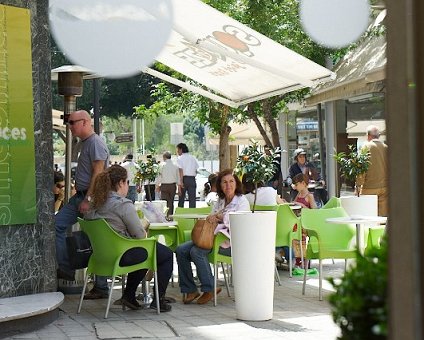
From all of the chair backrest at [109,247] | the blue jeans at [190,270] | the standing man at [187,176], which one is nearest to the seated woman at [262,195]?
the blue jeans at [190,270]

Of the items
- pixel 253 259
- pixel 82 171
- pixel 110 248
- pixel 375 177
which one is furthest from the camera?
pixel 375 177

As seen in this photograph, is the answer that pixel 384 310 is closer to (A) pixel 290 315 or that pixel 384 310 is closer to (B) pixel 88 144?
(A) pixel 290 315

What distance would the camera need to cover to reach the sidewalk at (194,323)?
6.89m

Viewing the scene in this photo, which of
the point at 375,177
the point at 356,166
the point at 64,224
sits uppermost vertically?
the point at 356,166

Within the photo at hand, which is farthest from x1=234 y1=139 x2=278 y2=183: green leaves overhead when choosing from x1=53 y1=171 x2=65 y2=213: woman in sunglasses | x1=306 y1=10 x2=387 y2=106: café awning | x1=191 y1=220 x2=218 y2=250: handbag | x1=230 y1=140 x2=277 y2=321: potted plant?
x1=306 y1=10 x2=387 y2=106: café awning

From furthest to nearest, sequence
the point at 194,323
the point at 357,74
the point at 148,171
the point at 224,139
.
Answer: the point at 224,139 < the point at 148,171 < the point at 357,74 < the point at 194,323

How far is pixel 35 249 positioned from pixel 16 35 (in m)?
1.74

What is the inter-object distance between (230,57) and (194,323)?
367cm

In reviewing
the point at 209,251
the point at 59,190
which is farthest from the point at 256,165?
the point at 59,190

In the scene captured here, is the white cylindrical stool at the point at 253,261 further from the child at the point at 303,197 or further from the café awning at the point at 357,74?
the café awning at the point at 357,74

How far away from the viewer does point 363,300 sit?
228cm

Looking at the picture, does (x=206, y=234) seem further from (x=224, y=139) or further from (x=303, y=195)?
(x=224, y=139)

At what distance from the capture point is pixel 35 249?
7695 mm

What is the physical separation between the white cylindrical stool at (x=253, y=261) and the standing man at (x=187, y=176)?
1342cm
